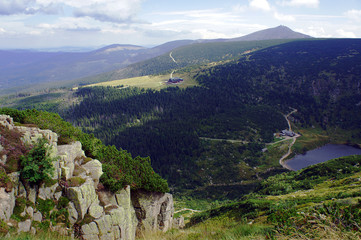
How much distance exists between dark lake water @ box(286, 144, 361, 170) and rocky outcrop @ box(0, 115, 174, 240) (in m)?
92.5

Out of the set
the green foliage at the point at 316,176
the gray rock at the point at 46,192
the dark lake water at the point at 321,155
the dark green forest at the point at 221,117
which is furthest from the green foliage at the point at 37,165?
the dark lake water at the point at 321,155

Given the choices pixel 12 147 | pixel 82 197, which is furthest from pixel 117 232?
pixel 12 147

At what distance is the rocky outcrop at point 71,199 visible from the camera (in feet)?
62.3

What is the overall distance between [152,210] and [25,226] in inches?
657

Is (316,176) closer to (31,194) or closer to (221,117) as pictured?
(31,194)

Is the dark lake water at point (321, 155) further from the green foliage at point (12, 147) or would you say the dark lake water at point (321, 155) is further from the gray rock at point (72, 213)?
the green foliage at point (12, 147)

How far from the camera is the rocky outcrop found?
19.0 m

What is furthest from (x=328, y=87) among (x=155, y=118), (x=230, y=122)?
→ (x=155, y=118)

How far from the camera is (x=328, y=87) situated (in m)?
170

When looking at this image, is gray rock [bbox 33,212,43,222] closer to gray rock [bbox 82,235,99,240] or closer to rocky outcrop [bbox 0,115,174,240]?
rocky outcrop [bbox 0,115,174,240]

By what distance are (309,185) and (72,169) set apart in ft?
150

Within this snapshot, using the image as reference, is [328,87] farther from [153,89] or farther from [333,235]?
[333,235]

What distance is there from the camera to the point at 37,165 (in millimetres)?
20547

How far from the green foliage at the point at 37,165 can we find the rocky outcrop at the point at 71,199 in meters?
0.66
